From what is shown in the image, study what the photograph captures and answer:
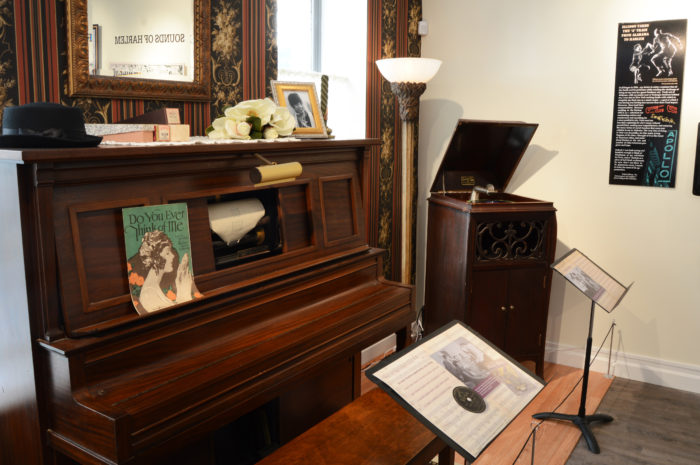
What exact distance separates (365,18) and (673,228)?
2.17 m

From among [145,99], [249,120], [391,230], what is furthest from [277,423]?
[391,230]

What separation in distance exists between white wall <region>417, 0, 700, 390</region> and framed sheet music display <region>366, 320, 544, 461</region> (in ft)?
7.59

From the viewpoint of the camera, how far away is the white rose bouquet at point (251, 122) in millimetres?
2035

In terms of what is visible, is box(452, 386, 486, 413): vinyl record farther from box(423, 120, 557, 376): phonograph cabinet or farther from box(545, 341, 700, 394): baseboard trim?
box(545, 341, 700, 394): baseboard trim

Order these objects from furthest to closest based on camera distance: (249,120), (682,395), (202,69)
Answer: (682,395), (202,69), (249,120)

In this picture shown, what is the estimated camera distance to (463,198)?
3.83 meters

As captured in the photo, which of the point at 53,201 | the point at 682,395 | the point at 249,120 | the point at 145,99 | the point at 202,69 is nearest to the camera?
the point at 53,201

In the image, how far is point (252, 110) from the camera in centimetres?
209

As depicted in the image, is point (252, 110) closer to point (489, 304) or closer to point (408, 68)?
point (408, 68)

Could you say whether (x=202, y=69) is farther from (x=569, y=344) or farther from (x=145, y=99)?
(x=569, y=344)

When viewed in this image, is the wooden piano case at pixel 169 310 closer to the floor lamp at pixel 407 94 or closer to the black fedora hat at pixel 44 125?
the black fedora hat at pixel 44 125

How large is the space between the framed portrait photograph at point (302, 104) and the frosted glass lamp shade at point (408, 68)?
38.0 inches

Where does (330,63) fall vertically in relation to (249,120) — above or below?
above

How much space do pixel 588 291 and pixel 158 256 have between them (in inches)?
79.2
